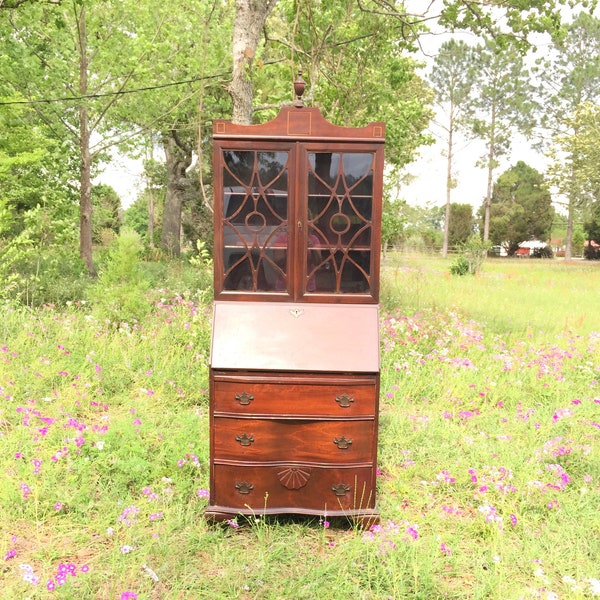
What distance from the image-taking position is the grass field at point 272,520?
275cm

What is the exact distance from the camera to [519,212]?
3591 cm

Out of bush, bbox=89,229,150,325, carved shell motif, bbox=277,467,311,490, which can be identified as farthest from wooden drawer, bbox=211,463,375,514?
bush, bbox=89,229,150,325

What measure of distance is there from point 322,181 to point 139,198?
1642 inches

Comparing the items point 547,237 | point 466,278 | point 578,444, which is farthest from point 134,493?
point 547,237

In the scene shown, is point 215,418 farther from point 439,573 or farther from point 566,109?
point 566,109

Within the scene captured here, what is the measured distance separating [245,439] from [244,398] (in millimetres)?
271

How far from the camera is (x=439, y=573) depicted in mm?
2865

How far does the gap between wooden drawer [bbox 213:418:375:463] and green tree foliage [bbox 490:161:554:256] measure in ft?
117

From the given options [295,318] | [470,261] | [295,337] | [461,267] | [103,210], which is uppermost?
[103,210]

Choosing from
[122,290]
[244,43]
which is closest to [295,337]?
[244,43]

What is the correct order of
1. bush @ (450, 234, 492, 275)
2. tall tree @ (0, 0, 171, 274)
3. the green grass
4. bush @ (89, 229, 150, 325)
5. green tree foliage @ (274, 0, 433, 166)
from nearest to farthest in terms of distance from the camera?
1. bush @ (89, 229, 150, 325)
2. green tree foliage @ (274, 0, 433, 166)
3. the green grass
4. tall tree @ (0, 0, 171, 274)
5. bush @ (450, 234, 492, 275)

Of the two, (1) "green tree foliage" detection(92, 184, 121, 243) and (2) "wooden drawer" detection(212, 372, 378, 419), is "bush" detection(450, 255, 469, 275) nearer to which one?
(1) "green tree foliage" detection(92, 184, 121, 243)

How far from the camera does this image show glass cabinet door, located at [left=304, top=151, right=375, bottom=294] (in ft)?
10.0

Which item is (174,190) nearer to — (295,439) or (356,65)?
(356,65)
